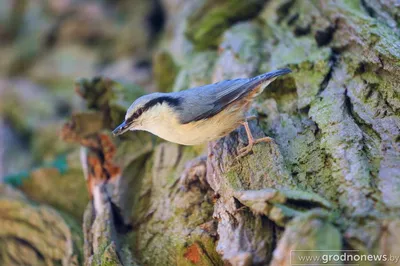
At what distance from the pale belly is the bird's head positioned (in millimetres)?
88

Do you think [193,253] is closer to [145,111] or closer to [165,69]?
[145,111]

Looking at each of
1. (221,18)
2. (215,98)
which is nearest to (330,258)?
(215,98)

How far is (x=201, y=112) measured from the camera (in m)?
2.68

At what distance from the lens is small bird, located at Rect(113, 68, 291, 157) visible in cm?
268

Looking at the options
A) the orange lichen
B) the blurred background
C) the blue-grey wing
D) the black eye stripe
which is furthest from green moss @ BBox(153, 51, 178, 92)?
the orange lichen

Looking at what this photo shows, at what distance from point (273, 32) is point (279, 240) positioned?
8.40 feet

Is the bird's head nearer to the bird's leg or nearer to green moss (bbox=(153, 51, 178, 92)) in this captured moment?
the bird's leg

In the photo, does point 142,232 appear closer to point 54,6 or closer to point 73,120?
point 73,120

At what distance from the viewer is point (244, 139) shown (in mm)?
2777

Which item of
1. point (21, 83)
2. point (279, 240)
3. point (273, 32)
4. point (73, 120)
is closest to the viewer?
point (279, 240)

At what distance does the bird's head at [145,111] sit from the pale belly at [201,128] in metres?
0.09

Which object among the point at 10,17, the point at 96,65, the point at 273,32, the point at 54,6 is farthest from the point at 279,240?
the point at 10,17

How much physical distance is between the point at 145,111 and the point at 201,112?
442mm

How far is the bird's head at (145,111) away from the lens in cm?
281
